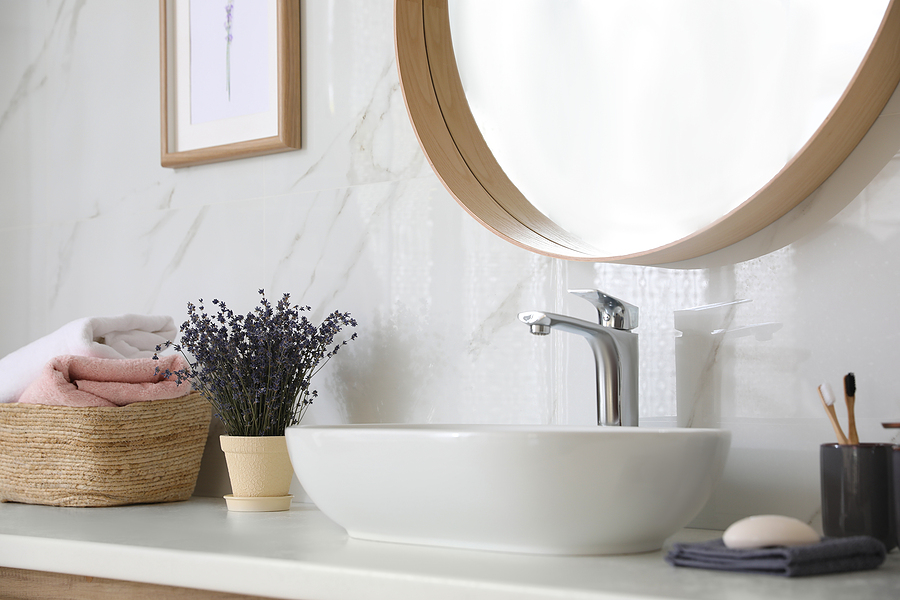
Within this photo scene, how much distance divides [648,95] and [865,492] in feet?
1.76

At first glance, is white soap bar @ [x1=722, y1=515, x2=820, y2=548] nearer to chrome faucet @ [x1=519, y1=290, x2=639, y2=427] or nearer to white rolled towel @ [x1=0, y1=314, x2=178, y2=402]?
chrome faucet @ [x1=519, y1=290, x2=639, y2=427]

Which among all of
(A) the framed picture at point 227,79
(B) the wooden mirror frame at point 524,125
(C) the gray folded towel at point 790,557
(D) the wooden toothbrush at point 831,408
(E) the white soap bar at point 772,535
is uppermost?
(A) the framed picture at point 227,79

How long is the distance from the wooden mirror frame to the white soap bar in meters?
0.38

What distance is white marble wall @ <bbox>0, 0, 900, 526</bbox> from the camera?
973mm

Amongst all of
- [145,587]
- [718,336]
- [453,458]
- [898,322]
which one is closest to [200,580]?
[145,587]

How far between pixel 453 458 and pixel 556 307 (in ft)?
1.38

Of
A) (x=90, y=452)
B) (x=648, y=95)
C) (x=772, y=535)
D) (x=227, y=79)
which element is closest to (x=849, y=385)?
(x=772, y=535)

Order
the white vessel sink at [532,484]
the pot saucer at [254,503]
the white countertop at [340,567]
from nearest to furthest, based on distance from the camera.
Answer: the white countertop at [340,567]
the white vessel sink at [532,484]
the pot saucer at [254,503]

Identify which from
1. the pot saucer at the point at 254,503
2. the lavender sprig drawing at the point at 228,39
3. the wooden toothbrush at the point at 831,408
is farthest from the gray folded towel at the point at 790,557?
the lavender sprig drawing at the point at 228,39

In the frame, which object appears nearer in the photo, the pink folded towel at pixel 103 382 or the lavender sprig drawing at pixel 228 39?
the pink folded towel at pixel 103 382

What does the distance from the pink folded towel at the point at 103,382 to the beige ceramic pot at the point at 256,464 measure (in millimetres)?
148

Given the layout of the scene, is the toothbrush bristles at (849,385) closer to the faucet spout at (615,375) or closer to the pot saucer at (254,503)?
the faucet spout at (615,375)

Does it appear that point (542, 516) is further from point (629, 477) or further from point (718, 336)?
point (718, 336)

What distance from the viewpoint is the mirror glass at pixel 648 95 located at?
97 cm
